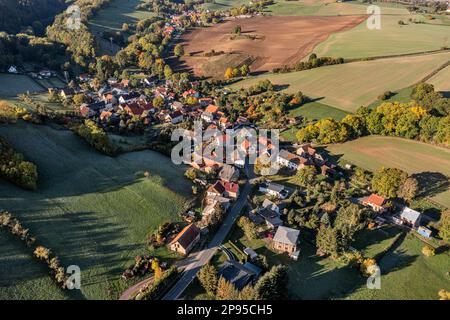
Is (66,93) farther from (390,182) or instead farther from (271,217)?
(390,182)

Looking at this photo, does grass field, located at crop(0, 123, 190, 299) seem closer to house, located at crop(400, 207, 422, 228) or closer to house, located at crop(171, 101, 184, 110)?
house, located at crop(171, 101, 184, 110)

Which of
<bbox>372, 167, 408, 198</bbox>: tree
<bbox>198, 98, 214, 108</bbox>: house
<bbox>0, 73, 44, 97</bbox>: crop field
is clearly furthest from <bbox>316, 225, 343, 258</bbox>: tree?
<bbox>0, 73, 44, 97</bbox>: crop field

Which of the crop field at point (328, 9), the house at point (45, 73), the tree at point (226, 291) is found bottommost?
the tree at point (226, 291)

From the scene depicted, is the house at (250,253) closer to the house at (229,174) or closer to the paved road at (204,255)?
the paved road at (204,255)

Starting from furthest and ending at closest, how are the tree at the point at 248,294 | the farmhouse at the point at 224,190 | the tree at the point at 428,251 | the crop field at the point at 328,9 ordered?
the crop field at the point at 328,9, the farmhouse at the point at 224,190, the tree at the point at 428,251, the tree at the point at 248,294

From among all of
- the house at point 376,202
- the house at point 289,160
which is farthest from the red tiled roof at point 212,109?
the house at point 376,202
